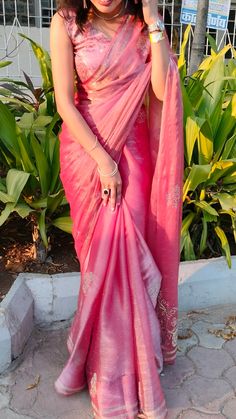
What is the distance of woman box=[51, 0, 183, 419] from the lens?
1.84 metres

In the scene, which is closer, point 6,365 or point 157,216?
→ point 157,216

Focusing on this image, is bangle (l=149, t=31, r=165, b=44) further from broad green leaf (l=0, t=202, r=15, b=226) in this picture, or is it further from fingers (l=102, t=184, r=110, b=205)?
broad green leaf (l=0, t=202, r=15, b=226)

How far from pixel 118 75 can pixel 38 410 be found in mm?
1378

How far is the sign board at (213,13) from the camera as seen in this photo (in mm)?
4598

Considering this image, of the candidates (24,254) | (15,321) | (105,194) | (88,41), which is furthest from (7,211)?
(88,41)

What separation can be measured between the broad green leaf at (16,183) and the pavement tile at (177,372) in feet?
3.72

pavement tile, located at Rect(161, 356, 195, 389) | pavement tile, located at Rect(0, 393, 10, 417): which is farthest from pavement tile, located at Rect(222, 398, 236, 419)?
pavement tile, located at Rect(0, 393, 10, 417)

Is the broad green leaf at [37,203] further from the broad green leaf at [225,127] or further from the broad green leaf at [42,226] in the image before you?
the broad green leaf at [225,127]

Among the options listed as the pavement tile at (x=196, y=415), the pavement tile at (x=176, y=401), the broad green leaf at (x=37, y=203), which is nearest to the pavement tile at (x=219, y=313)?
the pavement tile at (x=176, y=401)

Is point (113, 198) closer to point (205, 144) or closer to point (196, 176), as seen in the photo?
point (196, 176)

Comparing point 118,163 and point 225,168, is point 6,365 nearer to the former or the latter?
point 118,163

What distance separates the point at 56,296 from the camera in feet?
8.68

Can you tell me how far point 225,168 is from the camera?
2941 mm

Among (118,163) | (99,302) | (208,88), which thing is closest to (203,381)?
(99,302)
